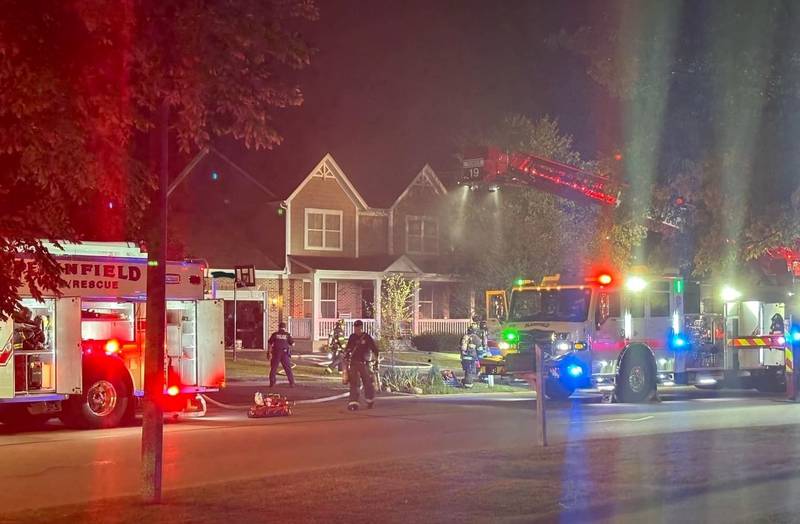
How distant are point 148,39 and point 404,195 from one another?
37435 mm

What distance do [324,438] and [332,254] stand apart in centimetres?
2754

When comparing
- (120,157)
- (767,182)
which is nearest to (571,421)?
(767,182)

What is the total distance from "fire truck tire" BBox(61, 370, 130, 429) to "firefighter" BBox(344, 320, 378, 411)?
4.57 metres

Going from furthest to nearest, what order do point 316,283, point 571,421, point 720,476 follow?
point 316,283
point 571,421
point 720,476

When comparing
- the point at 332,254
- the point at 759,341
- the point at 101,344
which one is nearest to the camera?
the point at 101,344

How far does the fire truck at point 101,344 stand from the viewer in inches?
646

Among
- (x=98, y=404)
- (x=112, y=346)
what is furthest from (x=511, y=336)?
(x=98, y=404)

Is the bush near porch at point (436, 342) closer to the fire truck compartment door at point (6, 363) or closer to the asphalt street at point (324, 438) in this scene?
the asphalt street at point (324, 438)

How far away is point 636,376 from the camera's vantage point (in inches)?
859

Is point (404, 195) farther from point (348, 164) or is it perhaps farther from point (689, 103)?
point (689, 103)

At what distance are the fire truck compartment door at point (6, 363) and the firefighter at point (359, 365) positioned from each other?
21.4 ft

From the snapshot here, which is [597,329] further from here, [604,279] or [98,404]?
[98,404]

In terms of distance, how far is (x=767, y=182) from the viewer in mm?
14336

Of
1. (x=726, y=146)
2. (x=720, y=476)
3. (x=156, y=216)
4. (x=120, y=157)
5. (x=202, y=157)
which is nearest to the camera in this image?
(x=120, y=157)
